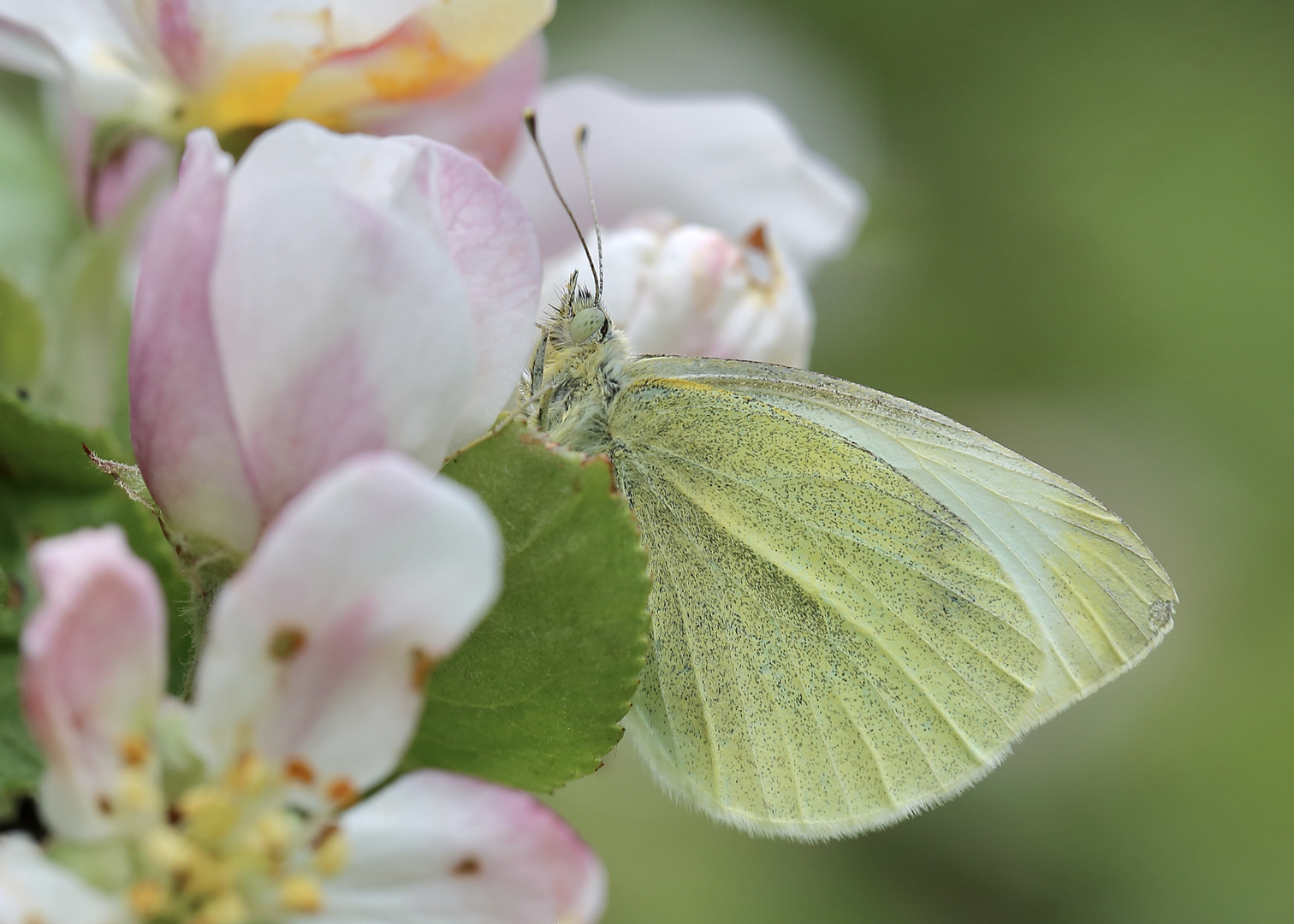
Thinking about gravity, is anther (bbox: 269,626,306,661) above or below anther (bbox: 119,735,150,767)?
above

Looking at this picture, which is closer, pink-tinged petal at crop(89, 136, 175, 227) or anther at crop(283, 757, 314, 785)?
anther at crop(283, 757, 314, 785)

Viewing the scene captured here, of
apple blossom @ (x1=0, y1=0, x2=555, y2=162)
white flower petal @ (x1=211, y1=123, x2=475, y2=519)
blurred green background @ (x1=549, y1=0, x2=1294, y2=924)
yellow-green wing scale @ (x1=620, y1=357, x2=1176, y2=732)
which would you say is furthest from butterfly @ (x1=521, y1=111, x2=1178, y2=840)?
blurred green background @ (x1=549, y1=0, x2=1294, y2=924)

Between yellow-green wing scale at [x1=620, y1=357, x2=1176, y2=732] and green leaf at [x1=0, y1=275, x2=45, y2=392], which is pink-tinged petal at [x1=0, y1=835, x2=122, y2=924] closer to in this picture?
green leaf at [x1=0, y1=275, x2=45, y2=392]

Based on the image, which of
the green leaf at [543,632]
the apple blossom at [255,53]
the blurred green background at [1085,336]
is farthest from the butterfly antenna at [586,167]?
the blurred green background at [1085,336]

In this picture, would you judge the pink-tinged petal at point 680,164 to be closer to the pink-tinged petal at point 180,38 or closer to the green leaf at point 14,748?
the pink-tinged petal at point 180,38

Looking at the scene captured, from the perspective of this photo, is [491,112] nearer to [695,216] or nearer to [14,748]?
[695,216]

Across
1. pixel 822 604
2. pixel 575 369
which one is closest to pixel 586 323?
pixel 575 369

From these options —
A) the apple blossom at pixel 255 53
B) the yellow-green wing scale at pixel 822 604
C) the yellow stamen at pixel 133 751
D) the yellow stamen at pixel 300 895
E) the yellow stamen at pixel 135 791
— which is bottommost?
the yellow-green wing scale at pixel 822 604
